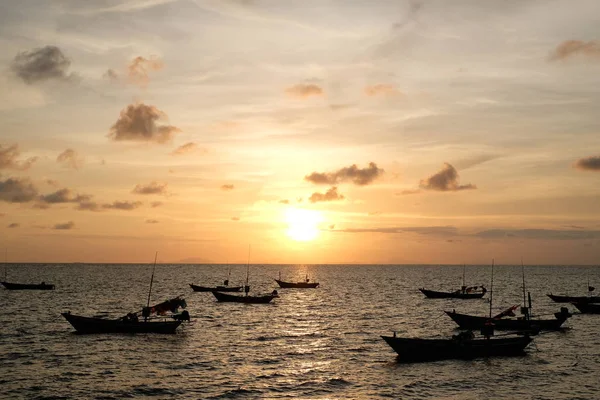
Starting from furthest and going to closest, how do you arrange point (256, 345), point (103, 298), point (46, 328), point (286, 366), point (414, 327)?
point (103, 298) → point (414, 327) → point (46, 328) → point (256, 345) → point (286, 366)

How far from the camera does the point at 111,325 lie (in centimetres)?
5866

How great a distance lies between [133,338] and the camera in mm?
56938

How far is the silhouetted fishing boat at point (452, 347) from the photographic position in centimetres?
4603

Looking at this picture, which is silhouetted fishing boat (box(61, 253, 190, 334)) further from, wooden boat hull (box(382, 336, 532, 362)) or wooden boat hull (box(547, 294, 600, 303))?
wooden boat hull (box(547, 294, 600, 303))

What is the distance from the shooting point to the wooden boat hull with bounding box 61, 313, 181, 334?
192 feet

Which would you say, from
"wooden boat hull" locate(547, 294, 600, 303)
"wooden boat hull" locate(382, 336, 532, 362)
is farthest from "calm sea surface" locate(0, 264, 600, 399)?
"wooden boat hull" locate(547, 294, 600, 303)

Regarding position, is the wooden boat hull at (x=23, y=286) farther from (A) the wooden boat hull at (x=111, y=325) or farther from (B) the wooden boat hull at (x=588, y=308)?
(B) the wooden boat hull at (x=588, y=308)

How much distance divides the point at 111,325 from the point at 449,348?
35329 mm

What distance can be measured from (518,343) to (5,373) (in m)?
43.1

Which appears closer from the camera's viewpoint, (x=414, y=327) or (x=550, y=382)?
(x=550, y=382)

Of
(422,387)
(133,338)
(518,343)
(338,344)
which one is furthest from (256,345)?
(518,343)

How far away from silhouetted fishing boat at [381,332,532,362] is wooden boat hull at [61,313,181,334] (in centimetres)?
2634

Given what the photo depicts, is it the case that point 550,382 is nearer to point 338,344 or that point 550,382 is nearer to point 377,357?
point 377,357

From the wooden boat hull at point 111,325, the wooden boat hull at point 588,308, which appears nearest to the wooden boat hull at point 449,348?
the wooden boat hull at point 111,325
